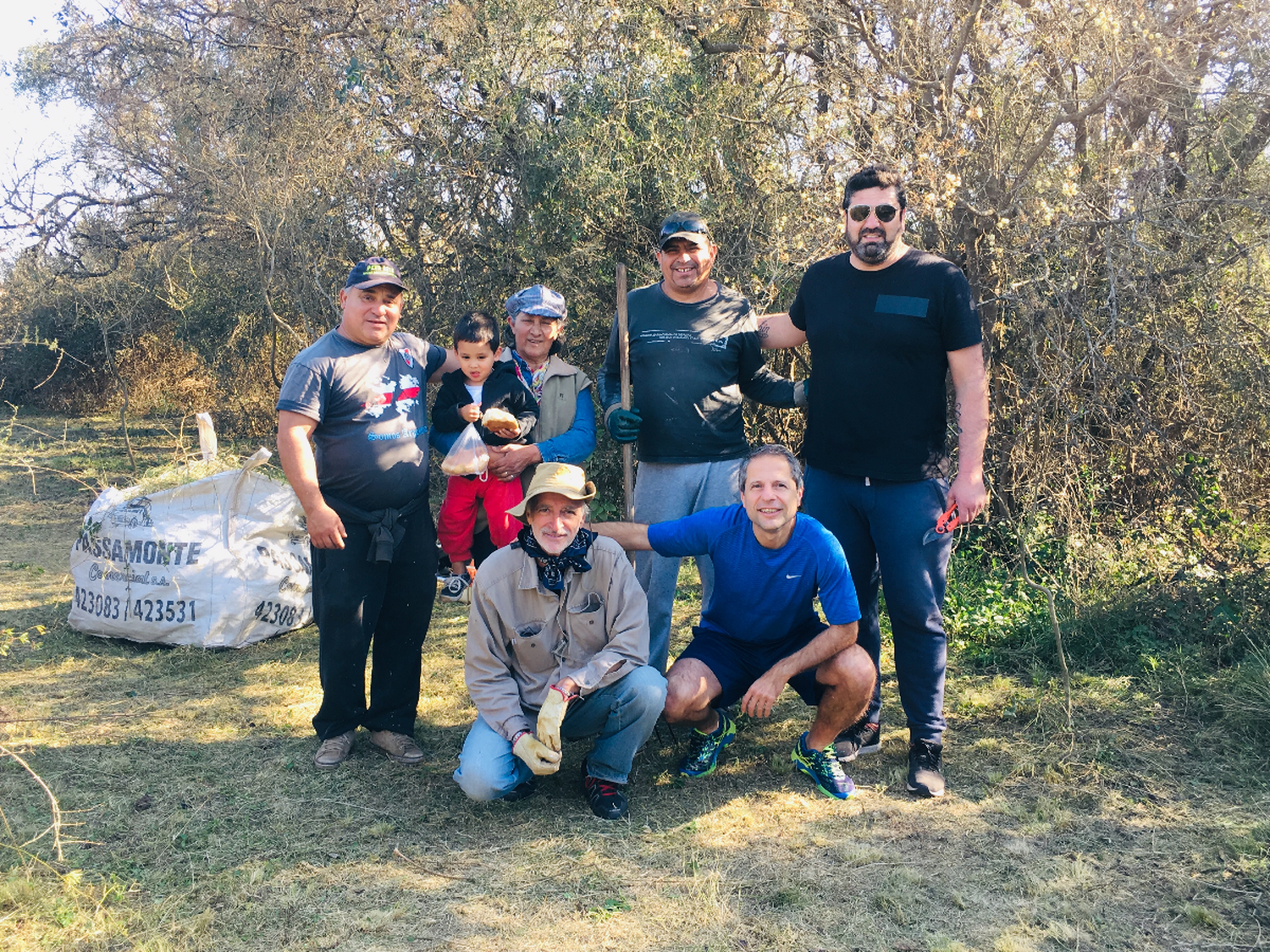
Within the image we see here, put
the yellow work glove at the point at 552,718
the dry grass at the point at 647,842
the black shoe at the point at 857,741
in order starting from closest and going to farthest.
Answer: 1. the dry grass at the point at 647,842
2. the yellow work glove at the point at 552,718
3. the black shoe at the point at 857,741

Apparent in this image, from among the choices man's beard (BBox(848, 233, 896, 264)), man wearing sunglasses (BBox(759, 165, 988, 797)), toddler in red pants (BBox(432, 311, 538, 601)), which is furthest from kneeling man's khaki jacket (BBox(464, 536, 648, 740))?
man's beard (BBox(848, 233, 896, 264))

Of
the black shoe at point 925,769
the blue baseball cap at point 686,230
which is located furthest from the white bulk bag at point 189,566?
the black shoe at point 925,769

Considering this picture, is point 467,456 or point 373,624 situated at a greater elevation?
point 467,456

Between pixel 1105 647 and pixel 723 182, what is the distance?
360 centimetres

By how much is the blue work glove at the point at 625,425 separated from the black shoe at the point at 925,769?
62.5 inches

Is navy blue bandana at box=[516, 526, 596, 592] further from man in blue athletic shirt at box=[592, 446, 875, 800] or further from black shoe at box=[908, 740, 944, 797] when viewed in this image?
black shoe at box=[908, 740, 944, 797]

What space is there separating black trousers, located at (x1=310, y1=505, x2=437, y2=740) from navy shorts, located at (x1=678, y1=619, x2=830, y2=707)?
3.64 ft

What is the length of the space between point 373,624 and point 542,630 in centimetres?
84

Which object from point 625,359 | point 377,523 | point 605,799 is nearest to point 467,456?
point 377,523

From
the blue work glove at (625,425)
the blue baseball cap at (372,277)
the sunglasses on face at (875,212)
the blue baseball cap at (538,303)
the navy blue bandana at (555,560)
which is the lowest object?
the navy blue bandana at (555,560)

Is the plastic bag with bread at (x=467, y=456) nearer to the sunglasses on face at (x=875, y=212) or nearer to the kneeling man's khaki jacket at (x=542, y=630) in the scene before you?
the kneeling man's khaki jacket at (x=542, y=630)

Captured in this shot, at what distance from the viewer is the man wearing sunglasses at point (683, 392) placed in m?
3.84

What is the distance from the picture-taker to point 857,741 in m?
3.72

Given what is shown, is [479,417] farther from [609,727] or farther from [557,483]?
[609,727]
